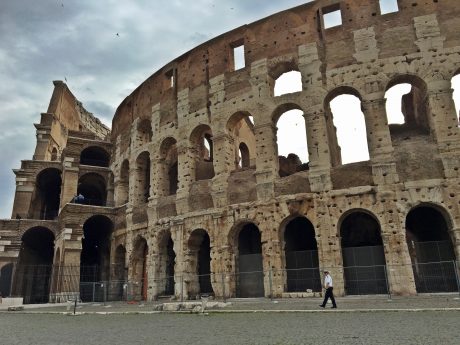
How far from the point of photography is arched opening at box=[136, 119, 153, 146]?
22000 millimetres

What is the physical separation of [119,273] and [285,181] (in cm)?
1154

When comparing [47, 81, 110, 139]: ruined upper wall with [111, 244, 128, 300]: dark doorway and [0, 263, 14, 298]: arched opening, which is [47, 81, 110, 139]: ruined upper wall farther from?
[111, 244, 128, 300]: dark doorway

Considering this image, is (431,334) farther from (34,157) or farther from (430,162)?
(34,157)

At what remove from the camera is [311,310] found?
30.9 ft

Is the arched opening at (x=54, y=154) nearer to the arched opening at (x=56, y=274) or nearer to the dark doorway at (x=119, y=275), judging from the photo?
the arched opening at (x=56, y=274)

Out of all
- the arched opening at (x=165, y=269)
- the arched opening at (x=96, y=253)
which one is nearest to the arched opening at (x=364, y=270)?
the arched opening at (x=165, y=269)

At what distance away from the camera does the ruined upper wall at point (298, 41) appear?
1488 cm

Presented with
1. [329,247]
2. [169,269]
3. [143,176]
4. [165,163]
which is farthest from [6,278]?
[329,247]

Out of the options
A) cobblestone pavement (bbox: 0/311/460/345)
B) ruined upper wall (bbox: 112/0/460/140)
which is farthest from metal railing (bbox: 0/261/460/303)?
ruined upper wall (bbox: 112/0/460/140)

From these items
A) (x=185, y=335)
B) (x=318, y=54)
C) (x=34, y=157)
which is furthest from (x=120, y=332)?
(x=34, y=157)

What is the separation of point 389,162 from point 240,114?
6.76 meters

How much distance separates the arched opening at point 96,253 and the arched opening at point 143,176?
→ 2.75 metres

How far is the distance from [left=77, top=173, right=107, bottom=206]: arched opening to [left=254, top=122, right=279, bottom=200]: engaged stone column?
12934 millimetres

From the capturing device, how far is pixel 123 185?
22906 millimetres
